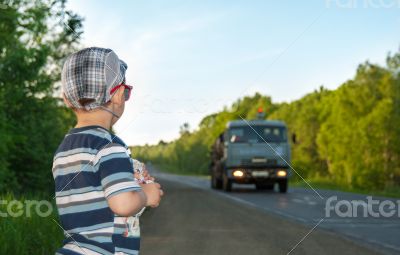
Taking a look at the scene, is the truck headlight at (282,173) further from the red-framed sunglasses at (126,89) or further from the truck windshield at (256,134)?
the red-framed sunglasses at (126,89)

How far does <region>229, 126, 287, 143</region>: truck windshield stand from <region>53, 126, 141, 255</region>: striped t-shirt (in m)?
23.2

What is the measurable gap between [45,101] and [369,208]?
38.3 feet

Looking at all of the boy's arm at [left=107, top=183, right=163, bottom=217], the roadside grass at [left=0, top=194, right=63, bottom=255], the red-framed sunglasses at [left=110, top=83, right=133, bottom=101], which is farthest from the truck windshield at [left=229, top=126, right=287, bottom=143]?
the boy's arm at [left=107, top=183, right=163, bottom=217]

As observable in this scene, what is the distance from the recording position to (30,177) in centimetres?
2233

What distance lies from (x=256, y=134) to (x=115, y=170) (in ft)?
77.0

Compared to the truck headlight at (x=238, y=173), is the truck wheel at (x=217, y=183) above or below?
below

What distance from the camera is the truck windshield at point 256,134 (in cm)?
2525

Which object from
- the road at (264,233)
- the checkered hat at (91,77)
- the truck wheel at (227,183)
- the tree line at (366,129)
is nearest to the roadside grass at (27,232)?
the road at (264,233)

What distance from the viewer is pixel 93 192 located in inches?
79.8

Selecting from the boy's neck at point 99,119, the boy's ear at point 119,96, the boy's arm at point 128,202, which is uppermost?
the boy's ear at point 119,96

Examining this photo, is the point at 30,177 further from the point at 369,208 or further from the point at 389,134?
the point at 389,134

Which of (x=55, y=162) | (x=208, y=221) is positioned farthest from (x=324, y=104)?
(x=55, y=162)

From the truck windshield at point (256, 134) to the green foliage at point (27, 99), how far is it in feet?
22.7

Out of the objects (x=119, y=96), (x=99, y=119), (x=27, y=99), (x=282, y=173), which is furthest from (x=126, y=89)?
(x=282, y=173)
